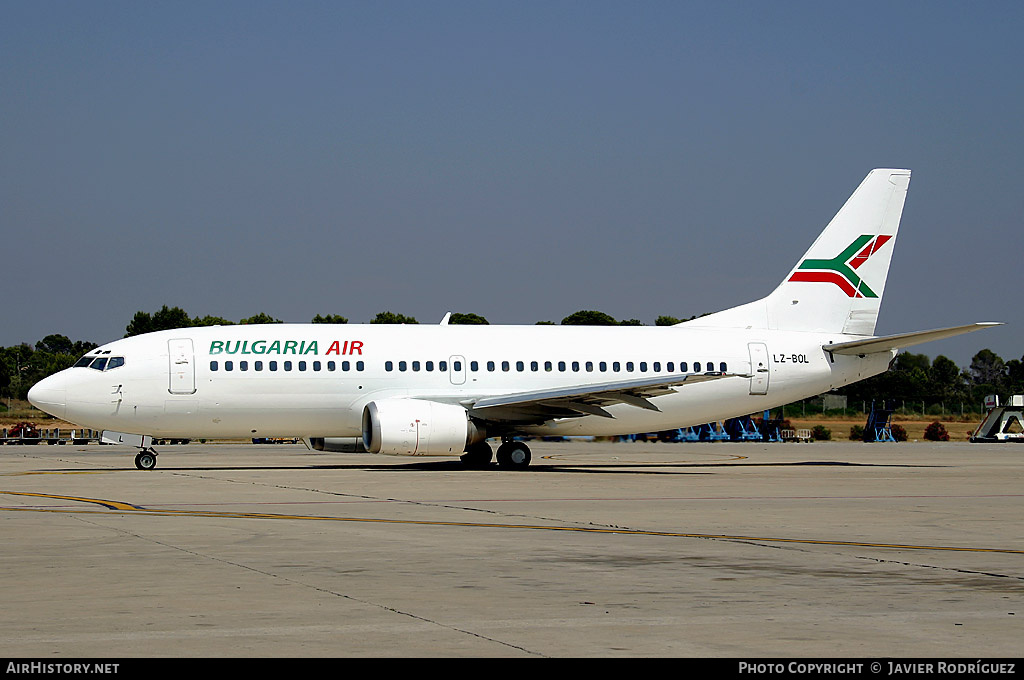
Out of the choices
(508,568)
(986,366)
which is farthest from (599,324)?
(986,366)

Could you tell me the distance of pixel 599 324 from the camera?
78188mm

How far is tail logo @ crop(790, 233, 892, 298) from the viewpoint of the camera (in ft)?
115

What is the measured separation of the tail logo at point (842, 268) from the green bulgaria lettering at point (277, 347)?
13.4m

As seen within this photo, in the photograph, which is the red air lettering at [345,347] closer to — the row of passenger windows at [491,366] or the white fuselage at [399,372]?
the white fuselage at [399,372]

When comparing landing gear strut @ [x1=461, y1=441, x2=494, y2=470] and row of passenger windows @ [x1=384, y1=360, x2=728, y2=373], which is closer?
row of passenger windows @ [x1=384, y1=360, x2=728, y2=373]

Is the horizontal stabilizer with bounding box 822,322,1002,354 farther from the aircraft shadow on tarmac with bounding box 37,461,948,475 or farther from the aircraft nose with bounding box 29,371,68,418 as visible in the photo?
the aircraft nose with bounding box 29,371,68,418

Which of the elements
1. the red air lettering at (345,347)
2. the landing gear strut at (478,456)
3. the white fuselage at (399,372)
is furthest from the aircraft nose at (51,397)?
the landing gear strut at (478,456)

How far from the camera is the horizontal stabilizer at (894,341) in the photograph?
30.6 m

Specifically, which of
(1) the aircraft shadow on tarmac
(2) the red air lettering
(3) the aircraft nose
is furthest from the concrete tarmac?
(2) the red air lettering

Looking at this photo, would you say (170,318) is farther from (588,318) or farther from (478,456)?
(478,456)

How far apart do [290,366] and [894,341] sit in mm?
16351

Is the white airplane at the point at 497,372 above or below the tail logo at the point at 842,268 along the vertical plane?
below

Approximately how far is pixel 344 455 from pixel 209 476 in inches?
477

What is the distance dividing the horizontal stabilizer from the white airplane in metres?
0.05
